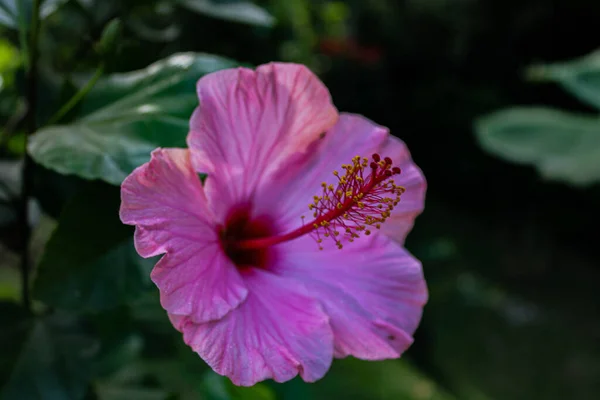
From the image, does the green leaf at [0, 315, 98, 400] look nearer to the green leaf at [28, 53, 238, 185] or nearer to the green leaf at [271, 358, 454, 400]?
the green leaf at [28, 53, 238, 185]

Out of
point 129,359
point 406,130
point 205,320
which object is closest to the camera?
point 205,320

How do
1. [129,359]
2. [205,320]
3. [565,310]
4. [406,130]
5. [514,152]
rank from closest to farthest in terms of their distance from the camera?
[205,320] → [129,359] → [514,152] → [565,310] → [406,130]

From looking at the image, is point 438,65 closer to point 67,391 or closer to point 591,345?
point 591,345

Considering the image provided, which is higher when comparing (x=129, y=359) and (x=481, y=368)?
(x=129, y=359)

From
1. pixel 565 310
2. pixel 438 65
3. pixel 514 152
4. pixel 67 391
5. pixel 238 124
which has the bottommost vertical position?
pixel 565 310

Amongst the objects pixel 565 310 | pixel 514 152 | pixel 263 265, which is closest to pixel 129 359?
pixel 263 265

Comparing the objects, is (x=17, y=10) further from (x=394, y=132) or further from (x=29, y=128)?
(x=394, y=132)

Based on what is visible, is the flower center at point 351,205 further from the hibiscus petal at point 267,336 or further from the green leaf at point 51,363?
the green leaf at point 51,363

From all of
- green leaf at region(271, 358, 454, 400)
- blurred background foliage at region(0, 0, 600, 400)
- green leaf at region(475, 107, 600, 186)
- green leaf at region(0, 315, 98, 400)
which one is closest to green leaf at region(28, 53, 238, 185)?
blurred background foliage at region(0, 0, 600, 400)
